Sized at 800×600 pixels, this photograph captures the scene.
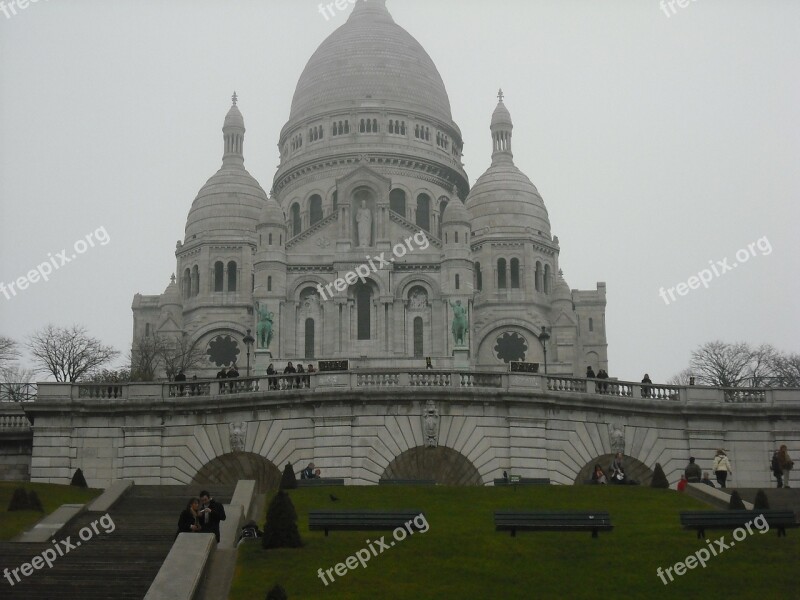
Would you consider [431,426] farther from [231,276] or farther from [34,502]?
[231,276]

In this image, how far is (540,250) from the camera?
4299 inches

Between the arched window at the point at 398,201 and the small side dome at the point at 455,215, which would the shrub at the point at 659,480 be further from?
the arched window at the point at 398,201

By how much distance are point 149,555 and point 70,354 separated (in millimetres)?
63601

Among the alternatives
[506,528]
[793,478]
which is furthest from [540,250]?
[506,528]

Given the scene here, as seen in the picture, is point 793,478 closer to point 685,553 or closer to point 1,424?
point 685,553

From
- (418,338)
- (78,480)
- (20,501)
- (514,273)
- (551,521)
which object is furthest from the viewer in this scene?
(514,273)

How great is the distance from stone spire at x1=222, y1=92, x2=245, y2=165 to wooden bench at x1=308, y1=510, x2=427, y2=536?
90.2 meters

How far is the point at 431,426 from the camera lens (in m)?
43.3

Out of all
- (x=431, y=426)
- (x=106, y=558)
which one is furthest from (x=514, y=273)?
(x=106, y=558)

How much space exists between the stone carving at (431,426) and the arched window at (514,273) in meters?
63.9

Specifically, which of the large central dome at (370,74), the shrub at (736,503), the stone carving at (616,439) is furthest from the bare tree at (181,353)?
the shrub at (736,503)

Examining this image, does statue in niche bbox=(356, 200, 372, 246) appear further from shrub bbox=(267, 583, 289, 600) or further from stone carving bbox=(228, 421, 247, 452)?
shrub bbox=(267, 583, 289, 600)

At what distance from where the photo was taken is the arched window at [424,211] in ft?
376

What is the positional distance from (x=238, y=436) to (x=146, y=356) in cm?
4613
